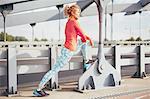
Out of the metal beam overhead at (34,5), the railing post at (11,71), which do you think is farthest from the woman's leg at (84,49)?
the metal beam overhead at (34,5)

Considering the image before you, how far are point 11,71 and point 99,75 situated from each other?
7.16 ft

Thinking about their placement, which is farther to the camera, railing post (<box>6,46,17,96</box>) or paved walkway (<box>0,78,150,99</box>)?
railing post (<box>6,46,17,96</box>)

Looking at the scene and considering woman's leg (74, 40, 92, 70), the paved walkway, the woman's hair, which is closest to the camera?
the paved walkway

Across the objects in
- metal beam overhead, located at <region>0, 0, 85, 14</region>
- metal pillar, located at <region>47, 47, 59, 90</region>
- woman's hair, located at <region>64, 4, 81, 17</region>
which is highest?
metal beam overhead, located at <region>0, 0, 85, 14</region>

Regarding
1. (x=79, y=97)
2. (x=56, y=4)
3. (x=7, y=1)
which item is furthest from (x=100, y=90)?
(x=56, y=4)

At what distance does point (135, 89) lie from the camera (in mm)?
7910

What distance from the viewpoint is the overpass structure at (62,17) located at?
23.9 feet

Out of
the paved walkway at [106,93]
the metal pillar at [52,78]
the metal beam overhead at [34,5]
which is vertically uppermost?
the metal beam overhead at [34,5]

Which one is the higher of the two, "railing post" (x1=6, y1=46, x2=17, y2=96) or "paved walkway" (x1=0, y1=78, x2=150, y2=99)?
"railing post" (x1=6, y1=46, x2=17, y2=96)

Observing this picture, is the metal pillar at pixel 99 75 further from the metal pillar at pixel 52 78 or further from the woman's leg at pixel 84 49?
the metal pillar at pixel 52 78

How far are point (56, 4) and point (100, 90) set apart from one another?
34.6 metres

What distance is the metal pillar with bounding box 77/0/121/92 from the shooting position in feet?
25.2

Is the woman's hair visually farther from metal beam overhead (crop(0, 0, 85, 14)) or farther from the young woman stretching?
metal beam overhead (crop(0, 0, 85, 14))

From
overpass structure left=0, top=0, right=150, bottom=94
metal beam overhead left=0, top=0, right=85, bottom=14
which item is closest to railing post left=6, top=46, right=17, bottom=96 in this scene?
overpass structure left=0, top=0, right=150, bottom=94
